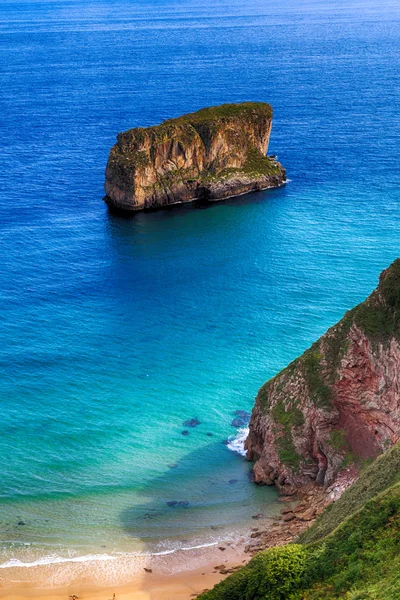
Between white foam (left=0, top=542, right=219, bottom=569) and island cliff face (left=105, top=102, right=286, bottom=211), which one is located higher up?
island cliff face (left=105, top=102, right=286, bottom=211)

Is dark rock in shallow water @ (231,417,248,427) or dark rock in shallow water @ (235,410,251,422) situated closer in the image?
dark rock in shallow water @ (231,417,248,427)

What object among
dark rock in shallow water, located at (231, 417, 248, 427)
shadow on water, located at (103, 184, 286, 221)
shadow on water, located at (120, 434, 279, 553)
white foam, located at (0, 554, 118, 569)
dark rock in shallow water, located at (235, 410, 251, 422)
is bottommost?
white foam, located at (0, 554, 118, 569)

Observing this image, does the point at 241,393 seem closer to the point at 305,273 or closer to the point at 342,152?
the point at 305,273

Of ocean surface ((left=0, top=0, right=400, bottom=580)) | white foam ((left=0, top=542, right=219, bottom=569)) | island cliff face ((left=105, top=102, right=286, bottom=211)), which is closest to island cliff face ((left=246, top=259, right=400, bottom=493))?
ocean surface ((left=0, top=0, right=400, bottom=580))

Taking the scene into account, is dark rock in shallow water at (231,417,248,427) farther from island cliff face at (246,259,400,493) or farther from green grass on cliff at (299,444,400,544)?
green grass on cliff at (299,444,400,544)

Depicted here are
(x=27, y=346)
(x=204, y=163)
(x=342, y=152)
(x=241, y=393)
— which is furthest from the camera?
(x=342, y=152)

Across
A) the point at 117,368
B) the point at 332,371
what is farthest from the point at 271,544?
the point at 117,368
